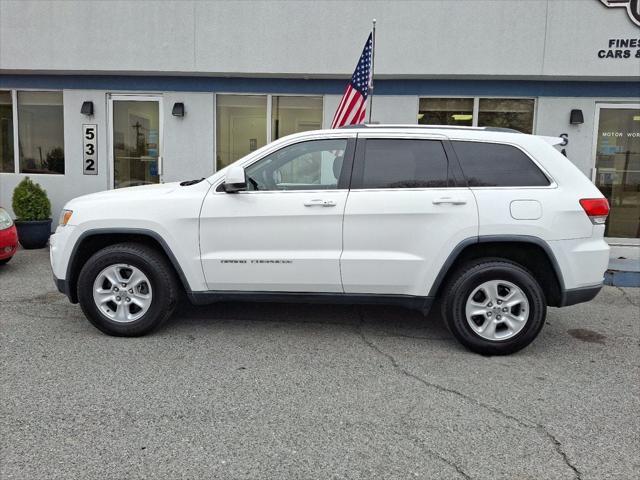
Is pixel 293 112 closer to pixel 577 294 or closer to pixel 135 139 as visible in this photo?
pixel 135 139

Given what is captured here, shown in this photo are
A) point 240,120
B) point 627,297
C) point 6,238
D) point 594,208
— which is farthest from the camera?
point 240,120

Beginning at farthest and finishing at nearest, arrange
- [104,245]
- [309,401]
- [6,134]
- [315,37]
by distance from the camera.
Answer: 1. [6,134]
2. [315,37]
3. [104,245]
4. [309,401]

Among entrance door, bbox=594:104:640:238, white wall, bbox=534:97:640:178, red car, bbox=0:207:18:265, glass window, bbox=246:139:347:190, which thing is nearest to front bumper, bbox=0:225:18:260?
red car, bbox=0:207:18:265

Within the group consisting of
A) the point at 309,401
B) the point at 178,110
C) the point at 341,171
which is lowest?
the point at 309,401

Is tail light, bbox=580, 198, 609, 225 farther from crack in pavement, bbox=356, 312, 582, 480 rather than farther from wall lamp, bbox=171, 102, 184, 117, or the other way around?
wall lamp, bbox=171, 102, 184, 117

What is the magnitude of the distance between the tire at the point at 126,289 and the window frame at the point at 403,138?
186cm

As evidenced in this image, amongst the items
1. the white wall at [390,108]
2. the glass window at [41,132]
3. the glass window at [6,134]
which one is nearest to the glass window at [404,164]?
the white wall at [390,108]

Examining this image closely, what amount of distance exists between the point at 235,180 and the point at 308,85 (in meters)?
5.55

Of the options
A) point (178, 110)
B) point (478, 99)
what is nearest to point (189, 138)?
point (178, 110)

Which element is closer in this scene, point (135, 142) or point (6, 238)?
point (6, 238)

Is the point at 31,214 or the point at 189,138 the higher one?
the point at 189,138

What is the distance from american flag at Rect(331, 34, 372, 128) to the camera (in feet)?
23.1

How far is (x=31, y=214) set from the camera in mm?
8773

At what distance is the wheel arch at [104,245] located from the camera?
4547 mm
